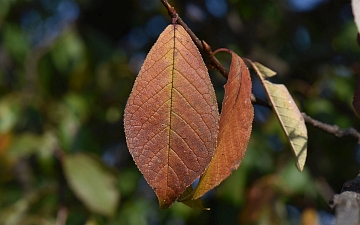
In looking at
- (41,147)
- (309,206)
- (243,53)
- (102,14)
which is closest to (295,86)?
(243,53)

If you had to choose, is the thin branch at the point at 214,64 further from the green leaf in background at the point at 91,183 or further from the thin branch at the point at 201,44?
the green leaf in background at the point at 91,183

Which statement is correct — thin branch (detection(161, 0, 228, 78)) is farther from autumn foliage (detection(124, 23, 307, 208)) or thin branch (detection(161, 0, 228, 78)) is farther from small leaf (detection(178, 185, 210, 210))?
small leaf (detection(178, 185, 210, 210))

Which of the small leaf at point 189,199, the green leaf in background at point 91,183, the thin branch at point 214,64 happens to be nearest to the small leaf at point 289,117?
the thin branch at point 214,64

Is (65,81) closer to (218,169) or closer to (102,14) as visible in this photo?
(102,14)

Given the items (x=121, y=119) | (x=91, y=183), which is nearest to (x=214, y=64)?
(x=91, y=183)

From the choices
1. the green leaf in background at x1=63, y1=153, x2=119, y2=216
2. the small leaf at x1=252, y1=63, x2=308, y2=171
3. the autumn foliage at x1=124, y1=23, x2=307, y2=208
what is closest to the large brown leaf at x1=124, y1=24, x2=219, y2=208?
the autumn foliage at x1=124, y1=23, x2=307, y2=208

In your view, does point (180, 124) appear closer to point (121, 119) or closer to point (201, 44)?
point (201, 44)
